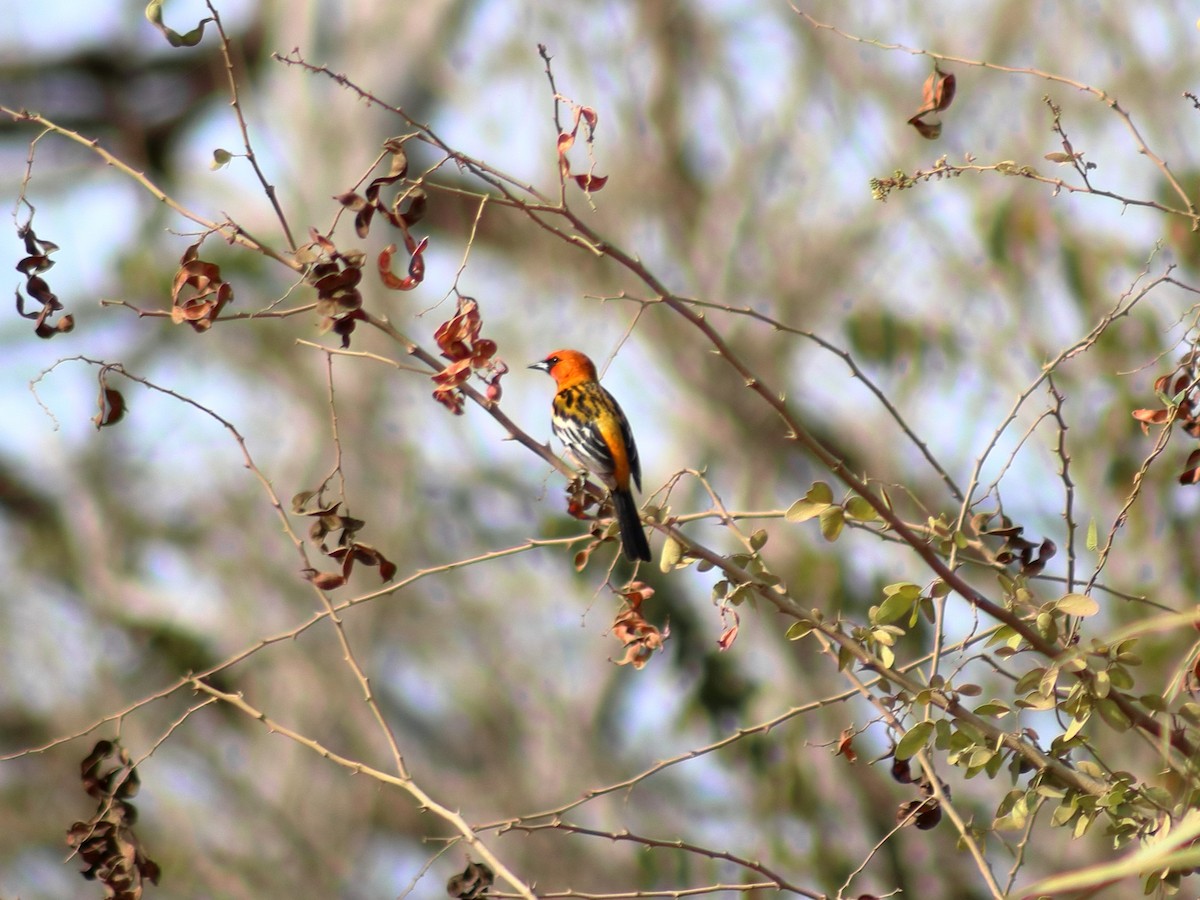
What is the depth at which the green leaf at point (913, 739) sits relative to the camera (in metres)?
2.87

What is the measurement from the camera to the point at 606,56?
12242mm

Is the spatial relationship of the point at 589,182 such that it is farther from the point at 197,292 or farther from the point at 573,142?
the point at 197,292

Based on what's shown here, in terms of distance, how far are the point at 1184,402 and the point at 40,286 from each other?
8.15ft

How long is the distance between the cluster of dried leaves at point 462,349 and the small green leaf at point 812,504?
0.71 meters

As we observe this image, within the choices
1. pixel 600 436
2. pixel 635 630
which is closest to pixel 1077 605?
pixel 635 630

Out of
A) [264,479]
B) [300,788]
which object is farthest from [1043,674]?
[300,788]

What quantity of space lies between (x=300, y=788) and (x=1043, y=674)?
428 inches

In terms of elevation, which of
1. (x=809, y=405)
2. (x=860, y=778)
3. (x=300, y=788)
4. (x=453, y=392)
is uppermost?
(x=809, y=405)

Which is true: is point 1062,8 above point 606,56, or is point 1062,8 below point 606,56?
below

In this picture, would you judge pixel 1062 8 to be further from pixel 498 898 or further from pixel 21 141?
pixel 21 141

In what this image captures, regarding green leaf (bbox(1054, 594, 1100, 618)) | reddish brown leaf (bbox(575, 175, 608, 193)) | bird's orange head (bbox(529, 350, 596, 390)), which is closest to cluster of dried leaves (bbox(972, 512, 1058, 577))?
green leaf (bbox(1054, 594, 1100, 618))

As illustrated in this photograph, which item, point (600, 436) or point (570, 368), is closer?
point (600, 436)

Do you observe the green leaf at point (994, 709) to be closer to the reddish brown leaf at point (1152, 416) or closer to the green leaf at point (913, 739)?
the green leaf at point (913, 739)

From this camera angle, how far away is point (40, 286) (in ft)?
10.4
